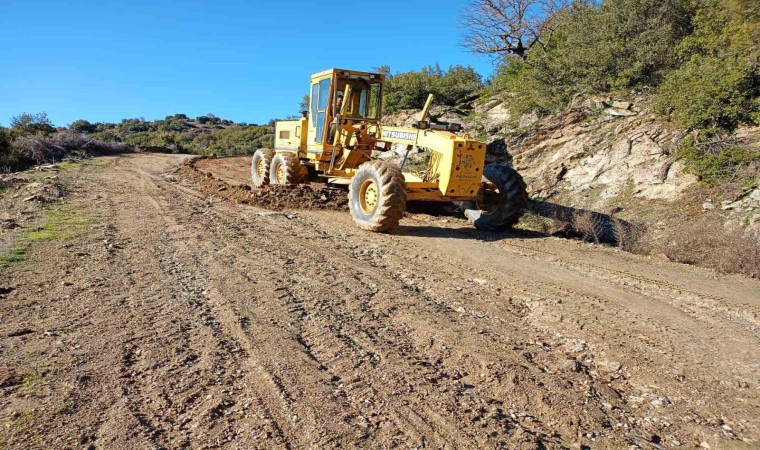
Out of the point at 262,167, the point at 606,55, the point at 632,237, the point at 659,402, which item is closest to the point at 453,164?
the point at 632,237

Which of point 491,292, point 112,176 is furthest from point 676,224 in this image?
point 112,176

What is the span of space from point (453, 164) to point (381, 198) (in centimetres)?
137

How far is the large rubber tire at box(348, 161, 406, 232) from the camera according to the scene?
8828 millimetres

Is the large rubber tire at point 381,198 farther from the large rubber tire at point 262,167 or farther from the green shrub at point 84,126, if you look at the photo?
the green shrub at point 84,126

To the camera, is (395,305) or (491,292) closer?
(395,305)

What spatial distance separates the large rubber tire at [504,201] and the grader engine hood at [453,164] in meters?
0.78

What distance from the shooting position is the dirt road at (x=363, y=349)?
3.17 metres

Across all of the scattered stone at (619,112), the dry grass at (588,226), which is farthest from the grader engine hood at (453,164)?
the scattered stone at (619,112)

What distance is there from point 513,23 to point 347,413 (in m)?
19.7

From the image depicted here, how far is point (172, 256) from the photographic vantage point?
6734mm

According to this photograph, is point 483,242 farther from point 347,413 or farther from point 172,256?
point 347,413

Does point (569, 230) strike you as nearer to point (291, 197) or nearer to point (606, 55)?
point (291, 197)

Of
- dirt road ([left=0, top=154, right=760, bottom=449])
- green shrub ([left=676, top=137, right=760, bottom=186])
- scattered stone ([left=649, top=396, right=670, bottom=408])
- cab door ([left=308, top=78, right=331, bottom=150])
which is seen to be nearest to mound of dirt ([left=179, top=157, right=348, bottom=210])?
cab door ([left=308, top=78, right=331, bottom=150])

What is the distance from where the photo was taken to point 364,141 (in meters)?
11.6
